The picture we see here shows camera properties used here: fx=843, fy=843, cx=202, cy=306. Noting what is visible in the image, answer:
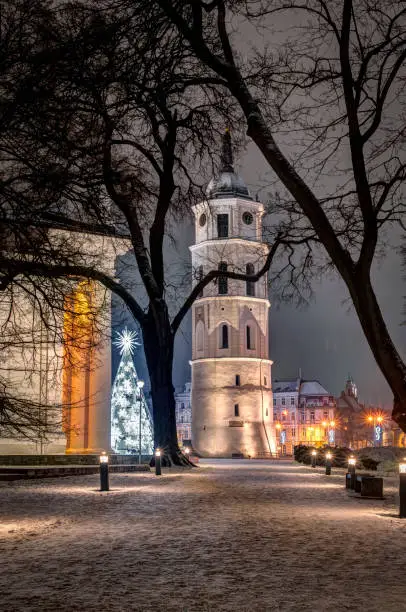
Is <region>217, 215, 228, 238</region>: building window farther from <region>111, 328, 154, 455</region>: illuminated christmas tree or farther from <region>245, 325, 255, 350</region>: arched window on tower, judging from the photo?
<region>111, 328, 154, 455</region>: illuminated christmas tree

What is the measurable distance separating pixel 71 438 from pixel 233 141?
20241 mm

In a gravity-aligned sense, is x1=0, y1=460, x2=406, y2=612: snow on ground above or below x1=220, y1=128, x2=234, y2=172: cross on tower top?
below

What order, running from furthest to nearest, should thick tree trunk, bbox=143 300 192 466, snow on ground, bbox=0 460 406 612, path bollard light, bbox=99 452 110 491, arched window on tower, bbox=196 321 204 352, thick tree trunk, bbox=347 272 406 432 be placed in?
arched window on tower, bbox=196 321 204 352 → thick tree trunk, bbox=143 300 192 466 → path bollard light, bbox=99 452 110 491 → thick tree trunk, bbox=347 272 406 432 → snow on ground, bbox=0 460 406 612

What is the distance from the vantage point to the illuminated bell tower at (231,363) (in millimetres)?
89875

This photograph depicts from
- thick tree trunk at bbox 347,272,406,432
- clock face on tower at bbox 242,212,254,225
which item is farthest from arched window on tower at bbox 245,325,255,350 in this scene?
thick tree trunk at bbox 347,272,406,432

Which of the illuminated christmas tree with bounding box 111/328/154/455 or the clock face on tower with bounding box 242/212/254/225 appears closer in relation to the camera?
the illuminated christmas tree with bounding box 111/328/154/455

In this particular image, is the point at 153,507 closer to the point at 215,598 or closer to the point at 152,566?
the point at 152,566

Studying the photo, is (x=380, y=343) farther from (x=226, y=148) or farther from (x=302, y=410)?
(x=302, y=410)

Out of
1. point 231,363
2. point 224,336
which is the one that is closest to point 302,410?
point 224,336

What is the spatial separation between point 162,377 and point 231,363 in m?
60.3

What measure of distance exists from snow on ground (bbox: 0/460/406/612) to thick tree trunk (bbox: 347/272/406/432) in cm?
183

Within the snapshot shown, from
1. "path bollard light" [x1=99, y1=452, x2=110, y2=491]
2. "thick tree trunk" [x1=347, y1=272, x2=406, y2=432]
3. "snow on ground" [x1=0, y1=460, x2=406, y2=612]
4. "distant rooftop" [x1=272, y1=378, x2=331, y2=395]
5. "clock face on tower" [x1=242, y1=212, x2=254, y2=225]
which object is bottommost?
"snow on ground" [x1=0, y1=460, x2=406, y2=612]

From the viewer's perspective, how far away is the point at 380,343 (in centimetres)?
1310

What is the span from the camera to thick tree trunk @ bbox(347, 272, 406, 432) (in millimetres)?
12954
